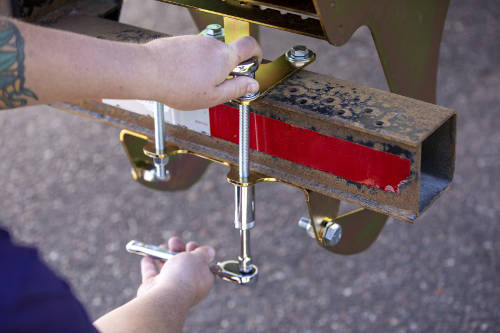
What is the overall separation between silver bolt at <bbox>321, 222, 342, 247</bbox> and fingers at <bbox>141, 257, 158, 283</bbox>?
0.33 metres

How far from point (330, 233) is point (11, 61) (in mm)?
580

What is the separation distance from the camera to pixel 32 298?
0.60 m

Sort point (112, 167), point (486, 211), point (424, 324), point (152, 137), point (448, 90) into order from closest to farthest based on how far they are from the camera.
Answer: point (152, 137) < point (424, 324) < point (486, 211) < point (112, 167) < point (448, 90)

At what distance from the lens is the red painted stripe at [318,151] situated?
937 millimetres

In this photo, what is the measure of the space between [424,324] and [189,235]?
31.3 inches

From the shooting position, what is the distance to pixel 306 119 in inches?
38.6

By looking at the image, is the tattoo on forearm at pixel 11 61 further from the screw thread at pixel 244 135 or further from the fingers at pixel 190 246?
the fingers at pixel 190 246

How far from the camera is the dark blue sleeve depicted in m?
0.59

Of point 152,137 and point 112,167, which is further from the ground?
point 152,137

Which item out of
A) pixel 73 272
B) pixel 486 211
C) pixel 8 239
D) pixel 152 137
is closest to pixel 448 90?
pixel 486 211

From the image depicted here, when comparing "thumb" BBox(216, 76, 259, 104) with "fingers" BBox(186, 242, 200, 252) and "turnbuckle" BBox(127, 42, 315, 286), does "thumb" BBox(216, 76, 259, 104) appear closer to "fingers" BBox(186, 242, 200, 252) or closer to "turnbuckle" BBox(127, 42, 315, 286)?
"turnbuckle" BBox(127, 42, 315, 286)

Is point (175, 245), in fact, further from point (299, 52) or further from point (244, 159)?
point (299, 52)

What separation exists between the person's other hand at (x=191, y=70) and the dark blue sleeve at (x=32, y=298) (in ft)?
1.02

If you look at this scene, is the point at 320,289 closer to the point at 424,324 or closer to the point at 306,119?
the point at 424,324
